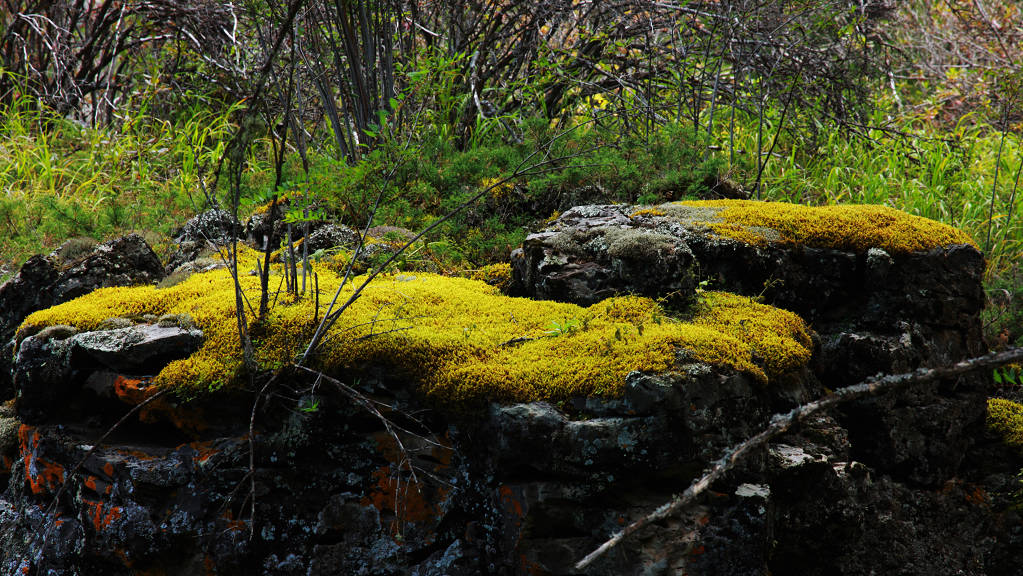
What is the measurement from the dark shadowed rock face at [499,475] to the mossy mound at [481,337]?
82 mm

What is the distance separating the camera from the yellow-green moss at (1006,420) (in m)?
3.33

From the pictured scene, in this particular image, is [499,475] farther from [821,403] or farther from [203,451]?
[821,403]

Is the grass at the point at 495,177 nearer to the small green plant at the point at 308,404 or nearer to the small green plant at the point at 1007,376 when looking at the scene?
the small green plant at the point at 308,404

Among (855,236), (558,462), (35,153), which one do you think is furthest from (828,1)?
(35,153)

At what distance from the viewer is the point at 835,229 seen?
131 inches

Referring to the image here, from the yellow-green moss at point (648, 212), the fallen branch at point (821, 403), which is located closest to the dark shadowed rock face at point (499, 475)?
the yellow-green moss at point (648, 212)

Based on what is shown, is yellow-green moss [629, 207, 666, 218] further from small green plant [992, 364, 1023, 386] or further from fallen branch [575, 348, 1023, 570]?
fallen branch [575, 348, 1023, 570]

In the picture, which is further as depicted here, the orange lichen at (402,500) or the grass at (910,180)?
the grass at (910,180)

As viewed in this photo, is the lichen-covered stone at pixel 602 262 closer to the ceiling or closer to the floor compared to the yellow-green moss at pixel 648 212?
closer to the floor

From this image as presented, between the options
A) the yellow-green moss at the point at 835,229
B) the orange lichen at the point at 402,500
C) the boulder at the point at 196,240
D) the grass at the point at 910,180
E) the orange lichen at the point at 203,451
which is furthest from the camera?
the grass at the point at 910,180

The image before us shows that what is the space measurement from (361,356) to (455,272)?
57.8 inches

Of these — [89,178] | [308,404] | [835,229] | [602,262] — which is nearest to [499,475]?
[308,404]

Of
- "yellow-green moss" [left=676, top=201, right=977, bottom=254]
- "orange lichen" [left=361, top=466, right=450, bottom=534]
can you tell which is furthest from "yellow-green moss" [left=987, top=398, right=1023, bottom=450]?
"orange lichen" [left=361, top=466, right=450, bottom=534]

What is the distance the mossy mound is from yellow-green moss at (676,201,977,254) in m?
0.45
